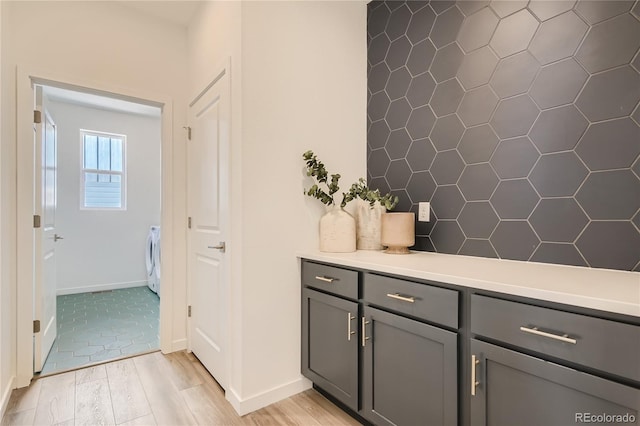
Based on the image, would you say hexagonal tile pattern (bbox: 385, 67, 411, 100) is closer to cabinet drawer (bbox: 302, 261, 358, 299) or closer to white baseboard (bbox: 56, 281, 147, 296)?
cabinet drawer (bbox: 302, 261, 358, 299)

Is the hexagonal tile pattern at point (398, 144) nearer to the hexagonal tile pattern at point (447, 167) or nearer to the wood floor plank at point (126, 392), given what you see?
the hexagonal tile pattern at point (447, 167)

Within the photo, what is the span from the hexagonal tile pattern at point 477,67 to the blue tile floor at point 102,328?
9.79 ft

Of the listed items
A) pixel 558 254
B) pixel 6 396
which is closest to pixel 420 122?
pixel 558 254

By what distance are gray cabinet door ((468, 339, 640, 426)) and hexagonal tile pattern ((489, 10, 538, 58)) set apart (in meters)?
1.46

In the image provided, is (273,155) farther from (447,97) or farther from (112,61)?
(112,61)

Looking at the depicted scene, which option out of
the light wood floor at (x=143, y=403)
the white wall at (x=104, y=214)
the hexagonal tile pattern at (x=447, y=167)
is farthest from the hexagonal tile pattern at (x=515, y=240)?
the white wall at (x=104, y=214)

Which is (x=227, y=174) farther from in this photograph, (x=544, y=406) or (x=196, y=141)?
(x=544, y=406)

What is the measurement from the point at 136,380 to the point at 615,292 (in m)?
2.56

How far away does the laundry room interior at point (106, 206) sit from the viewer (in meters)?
4.29

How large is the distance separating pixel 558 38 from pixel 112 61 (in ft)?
9.32

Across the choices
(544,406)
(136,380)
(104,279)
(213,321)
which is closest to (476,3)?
(544,406)

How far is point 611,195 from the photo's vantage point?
1.33 metres

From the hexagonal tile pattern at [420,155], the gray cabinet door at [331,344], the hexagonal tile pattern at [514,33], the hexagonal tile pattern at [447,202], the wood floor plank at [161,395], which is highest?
the hexagonal tile pattern at [514,33]

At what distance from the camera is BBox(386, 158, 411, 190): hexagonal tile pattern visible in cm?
210
